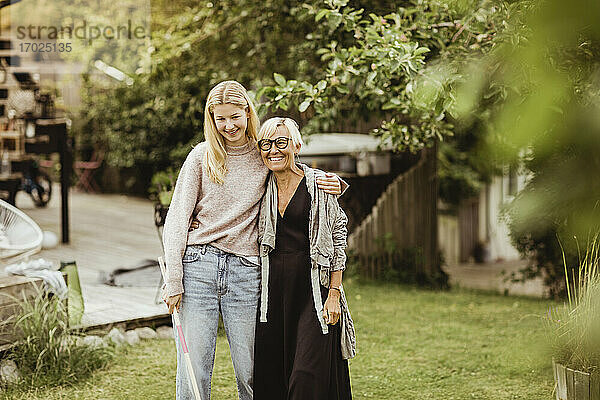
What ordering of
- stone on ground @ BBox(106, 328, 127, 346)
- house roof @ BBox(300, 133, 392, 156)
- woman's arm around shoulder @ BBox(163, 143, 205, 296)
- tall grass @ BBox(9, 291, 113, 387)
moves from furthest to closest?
house roof @ BBox(300, 133, 392, 156) → stone on ground @ BBox(106, 328, 127, 346) → tall grass @ BBox(9, 291, 113, 387) → woman's arm around shoulder @ BBox(163, 143, 205, 296)

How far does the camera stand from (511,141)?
125cm

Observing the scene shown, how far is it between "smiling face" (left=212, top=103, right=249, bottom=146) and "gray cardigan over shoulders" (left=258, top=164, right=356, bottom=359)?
24 cm

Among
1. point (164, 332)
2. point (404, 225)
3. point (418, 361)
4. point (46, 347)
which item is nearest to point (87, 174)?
point (404, 225)

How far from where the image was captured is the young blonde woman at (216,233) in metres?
3.12

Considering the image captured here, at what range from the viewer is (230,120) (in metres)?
3.12

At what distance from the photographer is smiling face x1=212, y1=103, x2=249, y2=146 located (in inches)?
123

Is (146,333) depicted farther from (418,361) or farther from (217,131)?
(217,131)

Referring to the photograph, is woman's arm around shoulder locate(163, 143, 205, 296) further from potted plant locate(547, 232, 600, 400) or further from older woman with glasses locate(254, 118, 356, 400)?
potted plant locate(547, 232, 600, 400)

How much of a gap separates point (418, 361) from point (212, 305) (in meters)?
2.43

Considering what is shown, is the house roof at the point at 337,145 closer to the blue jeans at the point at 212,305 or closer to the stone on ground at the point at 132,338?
the stone on ground at the point at 132,338

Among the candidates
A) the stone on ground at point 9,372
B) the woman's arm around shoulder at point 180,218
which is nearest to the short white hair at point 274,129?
the woman's arm around shoulder at point 180,218

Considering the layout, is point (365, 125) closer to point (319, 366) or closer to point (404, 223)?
point (404, 223)

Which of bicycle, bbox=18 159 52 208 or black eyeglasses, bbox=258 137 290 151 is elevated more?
bicycle, bbox=18 159 52 208

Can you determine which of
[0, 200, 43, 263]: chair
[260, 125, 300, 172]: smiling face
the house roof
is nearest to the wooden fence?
the house roof
